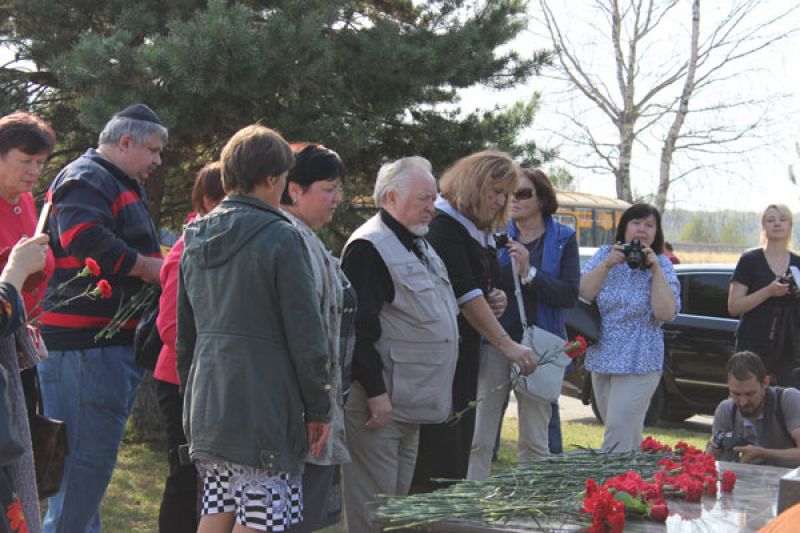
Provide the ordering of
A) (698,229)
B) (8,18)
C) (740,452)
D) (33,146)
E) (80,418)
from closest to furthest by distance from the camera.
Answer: (33,146) → (80,418) → (740,452) → (8,18) → (698,229)

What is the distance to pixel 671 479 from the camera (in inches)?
153

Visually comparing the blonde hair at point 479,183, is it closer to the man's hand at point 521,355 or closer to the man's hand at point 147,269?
the man's hand at point 521,355

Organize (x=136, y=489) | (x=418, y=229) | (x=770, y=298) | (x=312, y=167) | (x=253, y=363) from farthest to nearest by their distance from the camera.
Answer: (x=770, y=298) → (x=136, y=489) → (x=418, y=229) → (x=312, y=167) → (x=253, y=363)

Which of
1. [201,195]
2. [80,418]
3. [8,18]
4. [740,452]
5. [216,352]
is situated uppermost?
[8,18]

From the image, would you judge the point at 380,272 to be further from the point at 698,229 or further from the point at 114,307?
the point at 698,229

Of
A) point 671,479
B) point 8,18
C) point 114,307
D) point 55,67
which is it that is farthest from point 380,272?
point 8,18

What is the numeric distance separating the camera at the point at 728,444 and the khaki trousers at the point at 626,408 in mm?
425

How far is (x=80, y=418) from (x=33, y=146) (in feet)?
3.91

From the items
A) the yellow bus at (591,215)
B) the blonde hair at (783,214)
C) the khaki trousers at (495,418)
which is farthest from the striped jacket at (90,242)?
the yellow bus at (591,215)

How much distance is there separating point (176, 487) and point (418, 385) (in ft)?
3.65

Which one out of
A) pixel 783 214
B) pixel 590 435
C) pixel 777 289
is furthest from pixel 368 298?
pixel 590 435

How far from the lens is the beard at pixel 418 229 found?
4.54 metres

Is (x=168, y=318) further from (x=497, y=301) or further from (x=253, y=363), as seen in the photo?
(x=497, y=301)

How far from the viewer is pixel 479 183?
4.98 m
